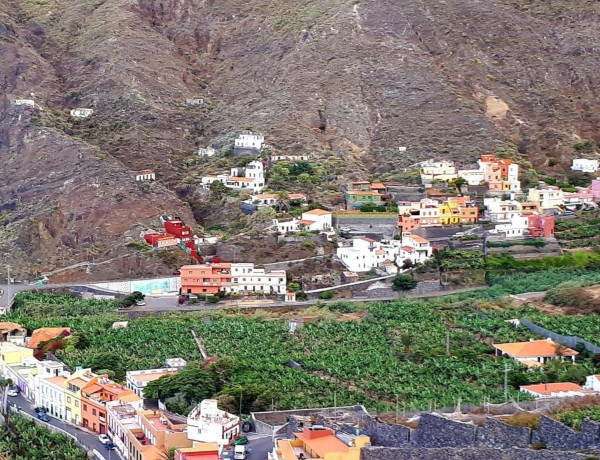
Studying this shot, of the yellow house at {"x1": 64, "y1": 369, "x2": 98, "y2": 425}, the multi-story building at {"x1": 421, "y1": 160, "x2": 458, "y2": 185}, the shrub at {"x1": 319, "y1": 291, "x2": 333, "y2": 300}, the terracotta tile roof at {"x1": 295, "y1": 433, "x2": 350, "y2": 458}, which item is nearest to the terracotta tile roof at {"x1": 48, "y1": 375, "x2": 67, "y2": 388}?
the yellow house at {"x1": 64, "y1": 369, "x2": 98, "y2": 425}

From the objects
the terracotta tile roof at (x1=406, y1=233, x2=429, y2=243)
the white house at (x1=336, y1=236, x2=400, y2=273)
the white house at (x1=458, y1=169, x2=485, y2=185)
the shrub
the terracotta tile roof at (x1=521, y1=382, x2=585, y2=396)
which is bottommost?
the terracotta tile roof at (x1=521, y1=382, x2=585, y2=396)

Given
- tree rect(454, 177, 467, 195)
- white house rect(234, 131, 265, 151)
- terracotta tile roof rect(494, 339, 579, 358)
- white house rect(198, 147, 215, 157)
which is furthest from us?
white house rect(198, 147, 215, 157)

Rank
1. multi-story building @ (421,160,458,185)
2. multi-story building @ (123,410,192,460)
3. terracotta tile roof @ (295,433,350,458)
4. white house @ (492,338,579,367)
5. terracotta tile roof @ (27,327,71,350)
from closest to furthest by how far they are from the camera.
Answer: terracotta tile roof @ (295,433,350,458), multi-story building @ (123,410,192,460), white house @ (492,338,579,367), terracotta tile roof @ (27,327,71,350), multi-story building @ (421,160,458,185)

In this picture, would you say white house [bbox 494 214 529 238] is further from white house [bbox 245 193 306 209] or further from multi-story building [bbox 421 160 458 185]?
white house [bbox 245 193 306 209]

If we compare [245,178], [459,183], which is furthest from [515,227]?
[245,178]

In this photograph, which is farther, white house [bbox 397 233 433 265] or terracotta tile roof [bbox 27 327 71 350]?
white house [bbox 397 233 433 265]

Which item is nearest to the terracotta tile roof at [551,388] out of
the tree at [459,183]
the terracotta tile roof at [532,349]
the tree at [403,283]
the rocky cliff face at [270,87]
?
the terracotta tile roof at [532,349]
